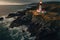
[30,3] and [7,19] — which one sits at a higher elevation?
[30,3]

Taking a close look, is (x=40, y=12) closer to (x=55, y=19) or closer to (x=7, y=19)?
(x=55, y=19)

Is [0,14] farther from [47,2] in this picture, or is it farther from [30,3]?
[47,2]

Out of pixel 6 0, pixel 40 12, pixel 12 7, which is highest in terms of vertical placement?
pixel 6 0

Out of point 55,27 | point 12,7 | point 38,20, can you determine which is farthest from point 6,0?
point 55,27

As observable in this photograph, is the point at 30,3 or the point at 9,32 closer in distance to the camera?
the point at 9,32

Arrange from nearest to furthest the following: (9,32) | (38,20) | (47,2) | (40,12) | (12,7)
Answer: (9,32), (38,20), (40,12), (12,7), (47,2)

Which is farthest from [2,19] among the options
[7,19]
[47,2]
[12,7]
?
[47,2]

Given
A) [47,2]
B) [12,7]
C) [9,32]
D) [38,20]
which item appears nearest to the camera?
[9,32]

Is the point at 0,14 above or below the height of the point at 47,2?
below

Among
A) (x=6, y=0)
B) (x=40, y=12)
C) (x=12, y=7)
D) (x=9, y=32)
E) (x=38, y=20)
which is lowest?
(x=9, y=32)
